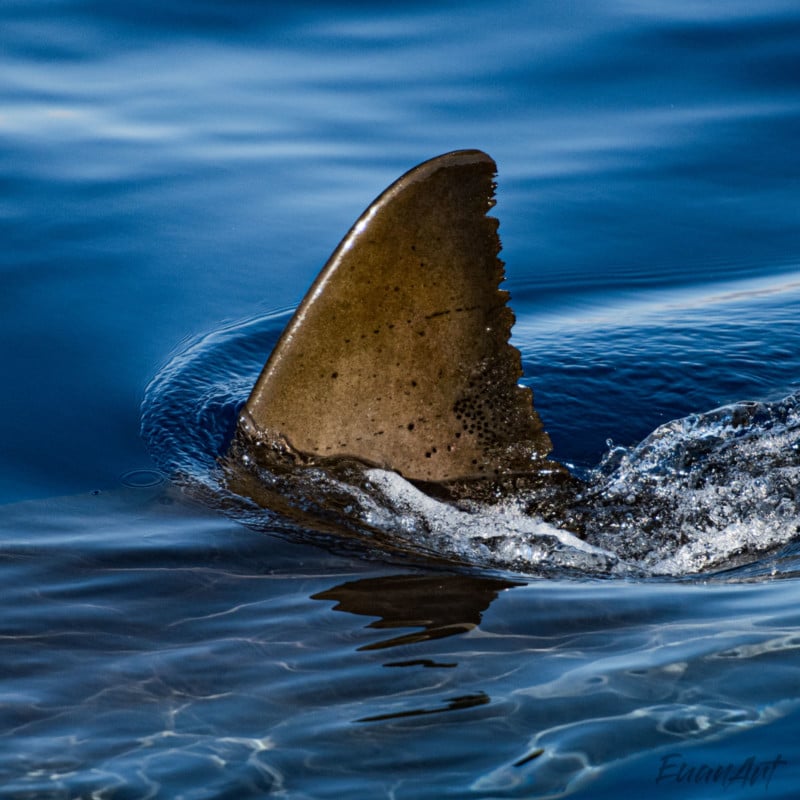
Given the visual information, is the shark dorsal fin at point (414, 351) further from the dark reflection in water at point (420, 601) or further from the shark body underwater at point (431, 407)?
the dark reflection in water at point (420, 601)

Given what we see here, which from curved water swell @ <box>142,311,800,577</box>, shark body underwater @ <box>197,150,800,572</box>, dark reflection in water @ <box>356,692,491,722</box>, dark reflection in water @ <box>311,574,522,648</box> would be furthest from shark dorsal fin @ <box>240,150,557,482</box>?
dark reflection in water @ <box>356,692,491,722</box>

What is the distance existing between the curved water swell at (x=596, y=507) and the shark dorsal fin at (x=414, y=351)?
0.14 m

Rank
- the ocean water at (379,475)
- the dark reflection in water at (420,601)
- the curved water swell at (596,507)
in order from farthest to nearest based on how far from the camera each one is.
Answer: the curved water swell at (596,507)
the dark reflection in water at (420,601)
the ocean water at (379,475)

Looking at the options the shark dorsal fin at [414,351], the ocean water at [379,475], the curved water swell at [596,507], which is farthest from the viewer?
the shark dorsal fin at [414,351]

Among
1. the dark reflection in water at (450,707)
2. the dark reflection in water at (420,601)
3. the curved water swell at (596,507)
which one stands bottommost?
the dark reflection in water at (450,707)

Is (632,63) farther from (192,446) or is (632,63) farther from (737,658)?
(737,658)

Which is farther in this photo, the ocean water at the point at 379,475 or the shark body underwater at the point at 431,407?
the shark body underwater at the point at 431,407

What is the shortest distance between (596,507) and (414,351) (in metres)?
0.83

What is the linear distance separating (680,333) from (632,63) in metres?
3.72

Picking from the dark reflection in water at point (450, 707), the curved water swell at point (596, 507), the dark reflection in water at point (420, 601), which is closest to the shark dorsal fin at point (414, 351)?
the curved water swell at point (596, 507)

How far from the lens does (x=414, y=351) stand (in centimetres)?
406

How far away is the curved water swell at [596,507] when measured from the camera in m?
3.86

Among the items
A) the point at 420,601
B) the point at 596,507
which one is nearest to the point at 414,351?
the point at 596,507

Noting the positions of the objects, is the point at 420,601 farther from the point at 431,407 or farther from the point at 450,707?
the point at 431,407
